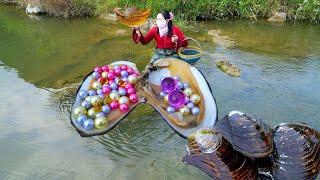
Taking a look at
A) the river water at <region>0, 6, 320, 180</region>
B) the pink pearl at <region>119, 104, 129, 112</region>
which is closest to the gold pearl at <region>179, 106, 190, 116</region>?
the river water at <region>0, 6, 320, 180</region>

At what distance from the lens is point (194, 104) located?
529cm

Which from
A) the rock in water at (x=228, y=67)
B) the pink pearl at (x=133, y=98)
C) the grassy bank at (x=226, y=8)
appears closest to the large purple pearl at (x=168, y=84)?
the pink pearl at (x=133, y=98)

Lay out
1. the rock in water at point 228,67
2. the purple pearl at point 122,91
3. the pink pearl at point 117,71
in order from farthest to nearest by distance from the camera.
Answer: the rock in water at point 228,67
the pink pearl at point 117,71
the purple pearl at point 122,91

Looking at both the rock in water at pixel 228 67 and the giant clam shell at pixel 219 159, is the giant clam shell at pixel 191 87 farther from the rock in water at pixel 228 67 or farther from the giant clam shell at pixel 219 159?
the rock in water at pixel 228 67

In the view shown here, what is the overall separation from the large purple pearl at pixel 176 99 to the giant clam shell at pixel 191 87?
0.34 feet

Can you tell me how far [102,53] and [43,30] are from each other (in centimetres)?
290

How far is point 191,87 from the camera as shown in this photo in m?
5.61

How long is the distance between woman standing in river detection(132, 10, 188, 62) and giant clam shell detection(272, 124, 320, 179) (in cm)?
295

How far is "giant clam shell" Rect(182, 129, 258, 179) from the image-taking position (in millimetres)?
3791

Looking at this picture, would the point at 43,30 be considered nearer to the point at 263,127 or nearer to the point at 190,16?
the point at 190,16

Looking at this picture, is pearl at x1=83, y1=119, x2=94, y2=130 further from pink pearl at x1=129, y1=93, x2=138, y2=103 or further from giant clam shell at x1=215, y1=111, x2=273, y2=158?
giant clam shell at x1=215, y1=111, x2=273, y2=158

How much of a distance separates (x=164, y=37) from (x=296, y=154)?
3272mm

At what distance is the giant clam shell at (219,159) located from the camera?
3791mm

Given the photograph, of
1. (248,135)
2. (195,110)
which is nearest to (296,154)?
(248,135)
